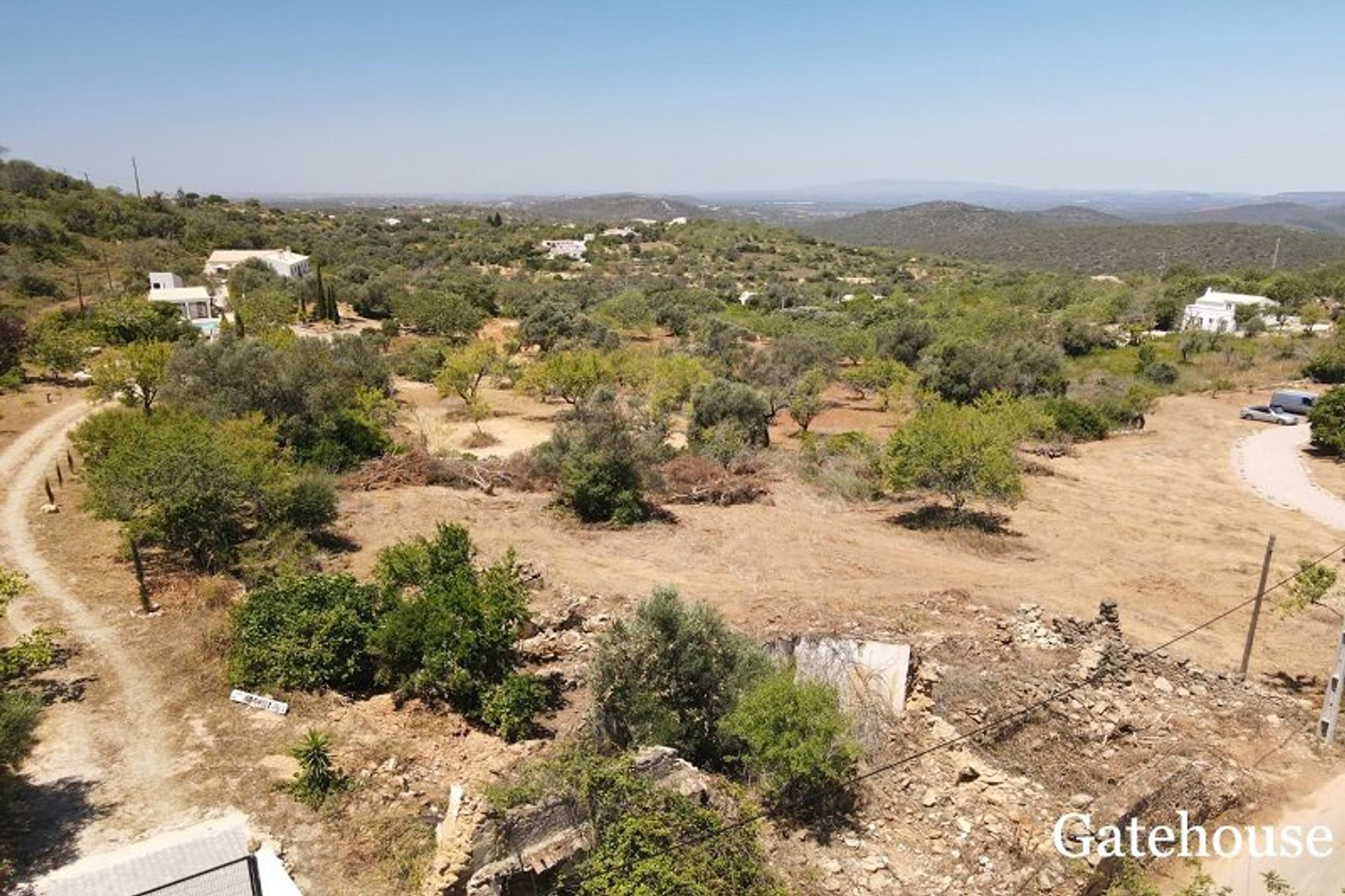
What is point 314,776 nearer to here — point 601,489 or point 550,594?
point 550,594

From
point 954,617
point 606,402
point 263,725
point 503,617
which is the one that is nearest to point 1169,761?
point 954,617

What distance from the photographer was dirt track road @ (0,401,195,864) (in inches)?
399

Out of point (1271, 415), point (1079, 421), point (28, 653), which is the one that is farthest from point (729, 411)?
point (1271, 415)

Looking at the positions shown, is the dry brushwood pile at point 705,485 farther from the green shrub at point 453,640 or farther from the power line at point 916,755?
the power line at point 916,755

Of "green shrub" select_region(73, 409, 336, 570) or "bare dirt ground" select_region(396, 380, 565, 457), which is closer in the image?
"green shrub" select_region(73, 409, 336, 570)

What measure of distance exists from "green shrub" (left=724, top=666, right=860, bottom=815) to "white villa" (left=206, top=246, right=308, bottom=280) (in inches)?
2310

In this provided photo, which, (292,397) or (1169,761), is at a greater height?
(292,397)

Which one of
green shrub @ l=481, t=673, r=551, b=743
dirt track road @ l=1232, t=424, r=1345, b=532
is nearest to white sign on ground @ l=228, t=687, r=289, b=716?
green shrub @ l=481, t=673, r=551, b=743

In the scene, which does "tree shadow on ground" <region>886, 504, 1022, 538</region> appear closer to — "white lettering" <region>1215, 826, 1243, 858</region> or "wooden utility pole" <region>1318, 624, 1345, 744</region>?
"wooden utility pole" <region>1318, 624, 1345, 744</region>

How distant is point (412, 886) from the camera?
9250mm

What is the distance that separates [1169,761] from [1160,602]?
7945 millimetres

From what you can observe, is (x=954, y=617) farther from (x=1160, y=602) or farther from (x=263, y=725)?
(x=263, y=725)

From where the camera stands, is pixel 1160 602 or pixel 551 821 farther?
pixel 1160 602

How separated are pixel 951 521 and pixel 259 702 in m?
17.9
